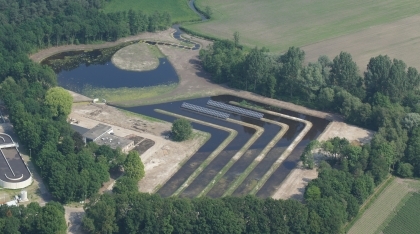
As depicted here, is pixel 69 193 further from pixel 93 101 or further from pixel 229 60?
pixel 229 60

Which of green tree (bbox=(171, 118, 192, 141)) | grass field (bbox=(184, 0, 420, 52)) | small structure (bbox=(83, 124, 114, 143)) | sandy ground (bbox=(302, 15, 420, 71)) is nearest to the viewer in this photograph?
small structure (bbox=(83, 124, 114, 143))

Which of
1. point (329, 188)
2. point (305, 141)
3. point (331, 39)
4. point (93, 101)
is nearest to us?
point (329, 188)

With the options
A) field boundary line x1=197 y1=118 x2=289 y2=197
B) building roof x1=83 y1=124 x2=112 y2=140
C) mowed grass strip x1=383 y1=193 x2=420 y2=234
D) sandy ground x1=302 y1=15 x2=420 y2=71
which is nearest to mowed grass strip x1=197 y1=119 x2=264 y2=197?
field boundary line x1=197 y1=118 x2=289 y2=197

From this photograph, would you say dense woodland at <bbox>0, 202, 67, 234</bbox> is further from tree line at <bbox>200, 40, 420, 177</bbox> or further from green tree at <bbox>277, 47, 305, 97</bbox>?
green tree at <bbox>277, 47, 305, 97</bbox>

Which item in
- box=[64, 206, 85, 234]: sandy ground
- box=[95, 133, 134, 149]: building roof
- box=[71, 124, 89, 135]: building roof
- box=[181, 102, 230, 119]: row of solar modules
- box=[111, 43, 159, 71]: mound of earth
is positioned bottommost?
box=[64, 206, 85, 234]: sandy ground

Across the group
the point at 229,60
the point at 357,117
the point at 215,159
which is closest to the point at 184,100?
the point at 229,60

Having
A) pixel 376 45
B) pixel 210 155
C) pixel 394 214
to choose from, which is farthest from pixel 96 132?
pixel 376 45

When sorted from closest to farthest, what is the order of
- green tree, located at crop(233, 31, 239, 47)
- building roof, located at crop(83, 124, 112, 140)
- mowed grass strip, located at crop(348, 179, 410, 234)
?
mowed grass strip, located at crop(348, 179, 410, 234) < building roof, located at crop(83, 124, 112, 140) < green tree, located at crop(233, 31, 239, 47)
